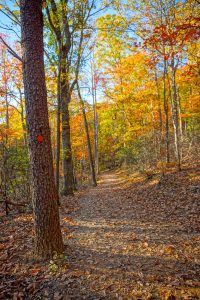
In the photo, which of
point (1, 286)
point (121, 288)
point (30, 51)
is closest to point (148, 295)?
point (121, 288)

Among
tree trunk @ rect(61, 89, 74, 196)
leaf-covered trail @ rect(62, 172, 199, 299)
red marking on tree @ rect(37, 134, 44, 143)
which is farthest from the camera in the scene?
tree trunk @ rect(61, 89, 74, 196)

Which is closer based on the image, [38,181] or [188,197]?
[38,181]

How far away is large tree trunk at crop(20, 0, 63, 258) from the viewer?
155 inches

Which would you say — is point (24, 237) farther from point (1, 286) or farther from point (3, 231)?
point (1, 286)

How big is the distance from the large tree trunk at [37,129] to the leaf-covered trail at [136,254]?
0.76 meters

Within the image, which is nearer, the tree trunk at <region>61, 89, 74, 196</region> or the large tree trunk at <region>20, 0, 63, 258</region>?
the large tree trunk at <region>20, 0, 63, 258</region>

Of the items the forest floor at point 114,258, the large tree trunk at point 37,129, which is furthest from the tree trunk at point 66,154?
the large tree trunk at point 37,129

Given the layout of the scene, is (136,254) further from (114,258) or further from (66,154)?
(66,154)

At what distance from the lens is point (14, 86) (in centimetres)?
1666

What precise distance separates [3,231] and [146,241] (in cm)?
398

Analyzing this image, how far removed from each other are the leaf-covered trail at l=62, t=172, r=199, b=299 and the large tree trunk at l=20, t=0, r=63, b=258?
30.1 inches

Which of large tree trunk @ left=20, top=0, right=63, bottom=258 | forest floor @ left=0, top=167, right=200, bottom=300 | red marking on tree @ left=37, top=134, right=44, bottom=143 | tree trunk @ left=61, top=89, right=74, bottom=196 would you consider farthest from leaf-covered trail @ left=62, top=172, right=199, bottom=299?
tree trunk @ left=61, top=89, right=74, bottom=196

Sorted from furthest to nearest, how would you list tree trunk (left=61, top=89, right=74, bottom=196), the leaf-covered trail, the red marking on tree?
tree trunk (left=61, top=89, right=74, bottom=196), the red marking on tree, the leaf-covered trail

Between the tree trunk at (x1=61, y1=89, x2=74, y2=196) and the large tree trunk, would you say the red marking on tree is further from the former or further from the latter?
the tree trunk at (x1=61, y1=89, x2=74, y2=196)
